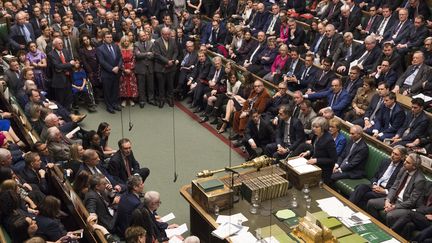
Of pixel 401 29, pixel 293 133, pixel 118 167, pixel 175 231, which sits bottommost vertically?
pixel 175 231

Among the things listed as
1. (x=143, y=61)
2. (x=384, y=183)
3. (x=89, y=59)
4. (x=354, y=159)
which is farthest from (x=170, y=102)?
(x=384, y=183)

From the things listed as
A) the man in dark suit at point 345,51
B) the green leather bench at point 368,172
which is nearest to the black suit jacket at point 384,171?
the green leather bench at point 368,172

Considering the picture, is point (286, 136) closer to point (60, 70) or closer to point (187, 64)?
point (187, 64)

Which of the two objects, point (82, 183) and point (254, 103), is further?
point (254, 103)

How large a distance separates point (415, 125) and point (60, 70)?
539 cm

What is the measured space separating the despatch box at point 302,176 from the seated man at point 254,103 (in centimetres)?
217

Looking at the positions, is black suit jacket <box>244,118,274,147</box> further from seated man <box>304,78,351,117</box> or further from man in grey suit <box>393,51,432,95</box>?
man in grey suit <box>393,51,432,95</box>

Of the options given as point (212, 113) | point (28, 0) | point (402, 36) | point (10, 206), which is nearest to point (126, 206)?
point (10, 206)

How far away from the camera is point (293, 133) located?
22.8 feet

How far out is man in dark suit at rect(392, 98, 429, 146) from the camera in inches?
258

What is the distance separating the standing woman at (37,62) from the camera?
28.4 ft

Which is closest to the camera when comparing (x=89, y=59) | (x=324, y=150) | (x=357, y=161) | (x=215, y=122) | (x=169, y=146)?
(x=324, y=150)

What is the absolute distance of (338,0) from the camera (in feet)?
34.4

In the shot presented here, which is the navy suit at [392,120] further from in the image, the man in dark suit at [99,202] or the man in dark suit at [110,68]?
the man in dark suit at [110,68]
